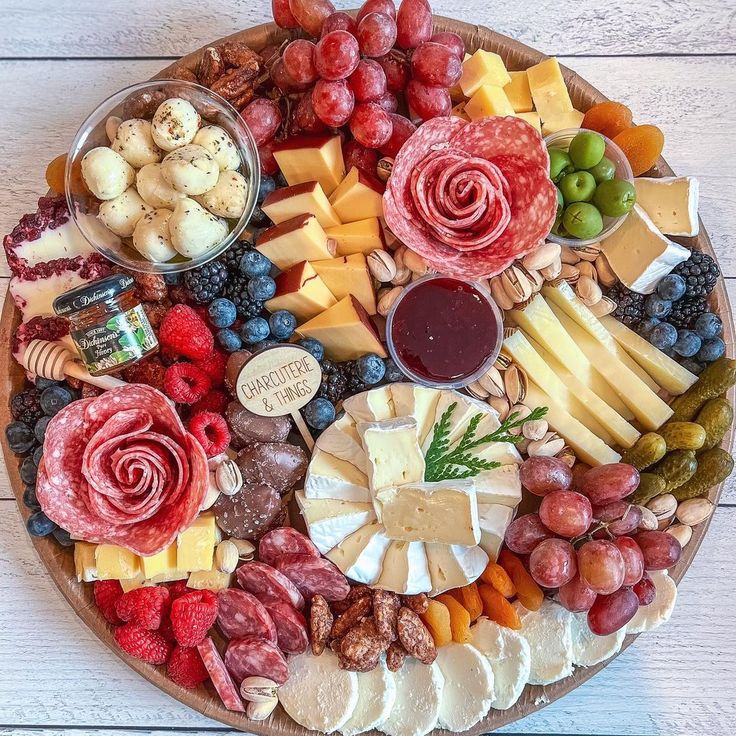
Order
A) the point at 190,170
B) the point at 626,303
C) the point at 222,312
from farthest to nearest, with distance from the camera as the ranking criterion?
the point at 626,303 → the point at 222,312 → the point at 190,170

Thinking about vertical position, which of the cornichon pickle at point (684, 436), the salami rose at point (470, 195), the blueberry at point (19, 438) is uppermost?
the salami rose at point (470, 195)

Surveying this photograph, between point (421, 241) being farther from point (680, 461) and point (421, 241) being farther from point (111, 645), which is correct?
point (111, 645)

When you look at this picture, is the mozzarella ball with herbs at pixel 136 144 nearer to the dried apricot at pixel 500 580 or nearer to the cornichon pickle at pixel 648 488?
the dried apricot at pixel 500 580

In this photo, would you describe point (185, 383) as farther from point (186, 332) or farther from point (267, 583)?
point (267, 583)

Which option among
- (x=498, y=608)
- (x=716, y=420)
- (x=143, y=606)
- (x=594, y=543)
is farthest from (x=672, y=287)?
(x=143, y=606)

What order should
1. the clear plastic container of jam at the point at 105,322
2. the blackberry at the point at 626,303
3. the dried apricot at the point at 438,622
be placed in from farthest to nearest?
the blackberry at the point at 626,303 < the dried apricot at the point at 438,622 < the clear plastic container of jam at the point at 105,322

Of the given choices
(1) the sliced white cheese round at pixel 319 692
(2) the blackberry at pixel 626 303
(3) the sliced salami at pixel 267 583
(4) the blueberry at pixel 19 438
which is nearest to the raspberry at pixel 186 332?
(4) the blueberry at pixel 19 438

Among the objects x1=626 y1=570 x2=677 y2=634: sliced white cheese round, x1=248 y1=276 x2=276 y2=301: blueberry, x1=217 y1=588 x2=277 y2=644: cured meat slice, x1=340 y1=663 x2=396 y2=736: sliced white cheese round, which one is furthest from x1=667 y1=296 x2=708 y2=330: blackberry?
x1=217 y1=588 x2=277 y2=644: cured meat slice
